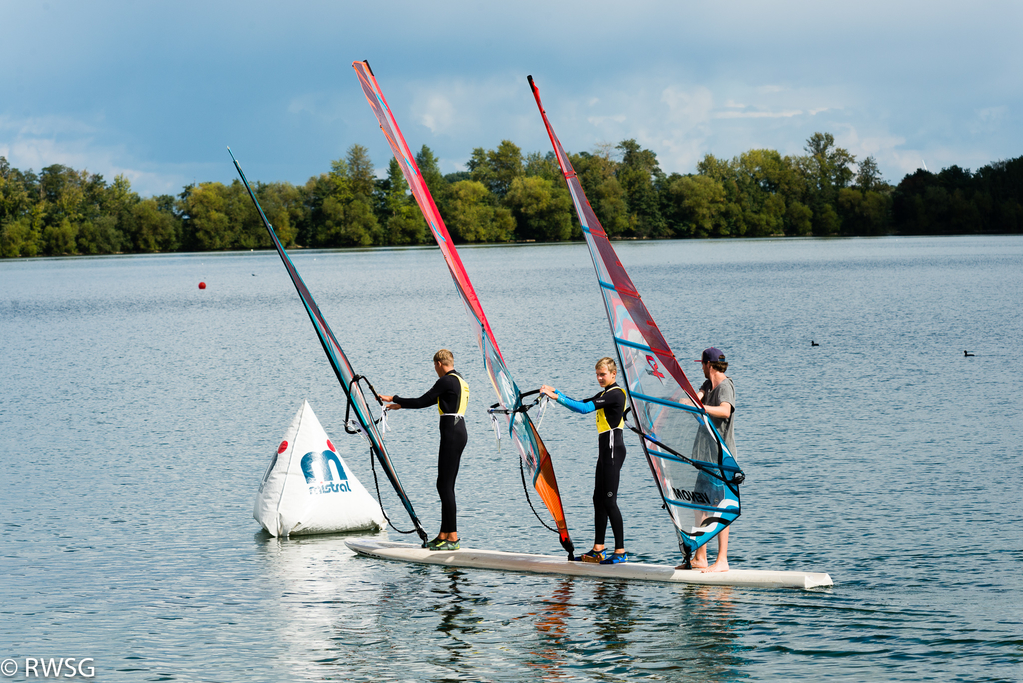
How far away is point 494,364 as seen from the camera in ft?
31.3

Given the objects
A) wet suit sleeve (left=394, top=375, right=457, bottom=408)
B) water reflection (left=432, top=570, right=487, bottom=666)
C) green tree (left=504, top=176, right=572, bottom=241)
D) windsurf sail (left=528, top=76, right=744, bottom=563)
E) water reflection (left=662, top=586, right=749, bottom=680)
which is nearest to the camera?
water reflection (left=662, top=586, right=749, bottom=680)

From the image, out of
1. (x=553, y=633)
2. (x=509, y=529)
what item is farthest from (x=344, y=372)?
(x=553, y=633)

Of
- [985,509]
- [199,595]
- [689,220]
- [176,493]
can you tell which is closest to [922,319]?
[985,509]

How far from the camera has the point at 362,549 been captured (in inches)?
431

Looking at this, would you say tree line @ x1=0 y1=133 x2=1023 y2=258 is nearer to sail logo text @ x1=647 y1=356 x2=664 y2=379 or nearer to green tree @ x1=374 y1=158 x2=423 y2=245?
green tree @ x1=374 y1=158 x2=423 y2=245

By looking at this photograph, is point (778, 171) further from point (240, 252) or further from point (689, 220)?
point (240, 252)

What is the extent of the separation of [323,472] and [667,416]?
14.1 ft

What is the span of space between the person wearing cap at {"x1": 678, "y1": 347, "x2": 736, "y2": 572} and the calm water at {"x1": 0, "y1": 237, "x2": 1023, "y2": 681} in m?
0.38

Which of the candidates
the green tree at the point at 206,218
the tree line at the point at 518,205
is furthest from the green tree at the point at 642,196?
the green tree at the point at 206,218

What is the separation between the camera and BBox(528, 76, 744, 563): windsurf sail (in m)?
9.09

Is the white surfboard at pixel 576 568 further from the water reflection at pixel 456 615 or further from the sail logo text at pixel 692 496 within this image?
the sail logo text at pixel 692 496

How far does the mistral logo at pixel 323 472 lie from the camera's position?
1163 cm

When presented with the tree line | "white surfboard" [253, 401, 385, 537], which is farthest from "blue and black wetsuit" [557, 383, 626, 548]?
the tree line

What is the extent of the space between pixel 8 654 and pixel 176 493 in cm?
546
